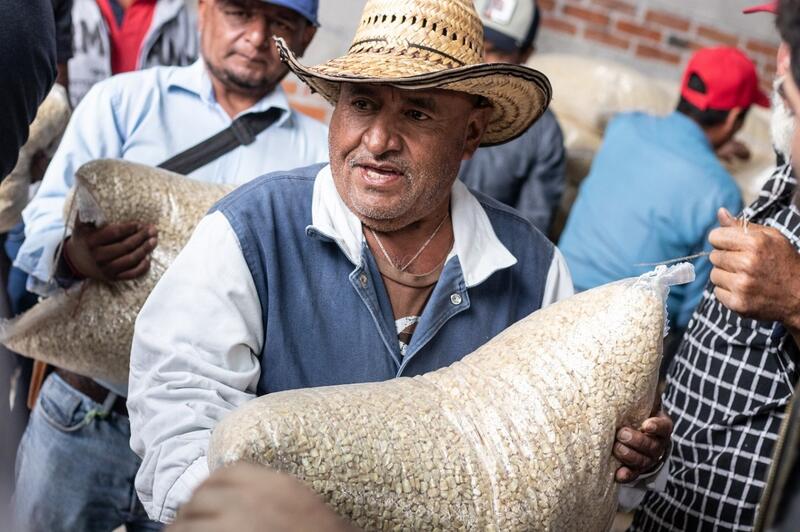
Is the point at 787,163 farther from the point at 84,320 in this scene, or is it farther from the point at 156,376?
the point at 84,320

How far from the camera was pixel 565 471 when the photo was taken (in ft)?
4.64

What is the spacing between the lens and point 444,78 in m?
1.69

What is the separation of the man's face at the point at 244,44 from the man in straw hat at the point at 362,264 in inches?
25.9

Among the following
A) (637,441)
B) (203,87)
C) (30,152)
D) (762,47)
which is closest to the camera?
(637,441)

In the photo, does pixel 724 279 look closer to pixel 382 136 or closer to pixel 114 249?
pixel 382 136

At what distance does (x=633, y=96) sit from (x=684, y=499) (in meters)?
3.04

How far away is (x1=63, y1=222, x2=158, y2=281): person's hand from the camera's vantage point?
6.66ft

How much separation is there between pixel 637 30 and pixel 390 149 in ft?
13.2

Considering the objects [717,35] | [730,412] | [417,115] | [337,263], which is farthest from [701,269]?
[717,35]

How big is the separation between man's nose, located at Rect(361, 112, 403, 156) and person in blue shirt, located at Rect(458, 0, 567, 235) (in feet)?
6.21

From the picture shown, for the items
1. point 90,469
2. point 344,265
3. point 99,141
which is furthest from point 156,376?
point 99,141

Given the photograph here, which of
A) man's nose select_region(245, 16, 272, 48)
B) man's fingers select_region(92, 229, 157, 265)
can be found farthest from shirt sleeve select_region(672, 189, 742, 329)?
man's fingers select_region(92, 229, 157, 265)

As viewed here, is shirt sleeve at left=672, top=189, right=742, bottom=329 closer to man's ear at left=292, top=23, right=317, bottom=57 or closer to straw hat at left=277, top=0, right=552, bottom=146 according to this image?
man's ear at left=292, top=23, right=317, bottom=57

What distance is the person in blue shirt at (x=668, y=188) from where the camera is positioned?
3250mm
